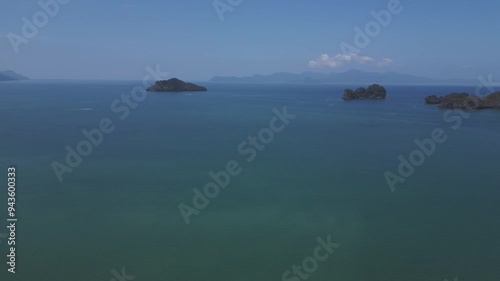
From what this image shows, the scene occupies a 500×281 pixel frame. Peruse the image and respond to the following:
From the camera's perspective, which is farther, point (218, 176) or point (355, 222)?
point (218, 176)

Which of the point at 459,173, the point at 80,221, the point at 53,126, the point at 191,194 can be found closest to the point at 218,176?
the point at 191,194

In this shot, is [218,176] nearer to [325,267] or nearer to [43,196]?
[43,196]

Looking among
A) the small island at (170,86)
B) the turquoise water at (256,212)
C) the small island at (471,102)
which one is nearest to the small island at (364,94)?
the small island at (471,102)

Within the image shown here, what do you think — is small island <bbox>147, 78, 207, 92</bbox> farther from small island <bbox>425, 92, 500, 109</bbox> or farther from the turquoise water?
the turquoise water

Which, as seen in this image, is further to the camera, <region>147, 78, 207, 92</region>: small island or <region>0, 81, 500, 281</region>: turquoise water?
<region>147, 78, 207, 92</region>: small island

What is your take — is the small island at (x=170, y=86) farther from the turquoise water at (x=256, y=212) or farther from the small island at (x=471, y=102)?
the turquoise water at (x=256, y=212)

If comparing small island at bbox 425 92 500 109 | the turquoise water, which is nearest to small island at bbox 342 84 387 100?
small island at bbox 425 92 500 109

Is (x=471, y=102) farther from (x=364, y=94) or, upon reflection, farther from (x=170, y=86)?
(x=170, y=86)

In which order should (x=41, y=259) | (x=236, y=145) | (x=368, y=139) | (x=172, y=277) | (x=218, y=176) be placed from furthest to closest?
(x=368, y=139) → (x=236, y=145) → (x=218, y=176) → (x=41, y=259) → (x=172, y=277)
